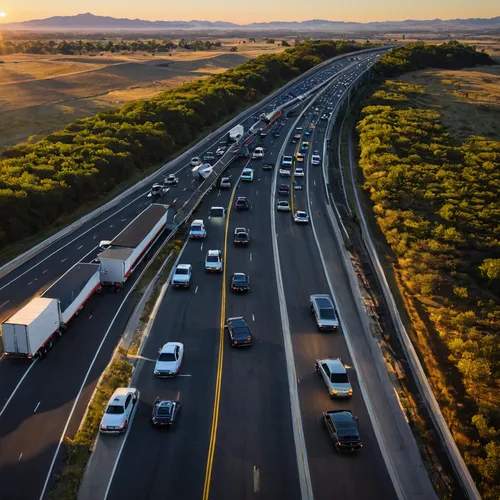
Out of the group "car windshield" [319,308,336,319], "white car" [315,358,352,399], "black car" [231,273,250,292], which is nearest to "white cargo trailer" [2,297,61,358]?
"black car" [231,273,250,292]

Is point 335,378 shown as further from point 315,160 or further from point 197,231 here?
point 315,160

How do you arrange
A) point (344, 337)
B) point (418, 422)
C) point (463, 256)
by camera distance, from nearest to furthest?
point (418, 422) < point (344, 337) < point (463, 256)

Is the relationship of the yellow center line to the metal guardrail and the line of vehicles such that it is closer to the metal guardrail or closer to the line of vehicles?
the line of vehicles

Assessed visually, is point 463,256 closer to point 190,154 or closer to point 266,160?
point 266,160

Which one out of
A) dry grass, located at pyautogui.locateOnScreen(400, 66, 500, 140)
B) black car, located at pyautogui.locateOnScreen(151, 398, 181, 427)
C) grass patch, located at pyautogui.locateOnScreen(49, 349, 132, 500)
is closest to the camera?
grass patch, located at pyautogui.locateOnScreen(49, 349, 132, 500)

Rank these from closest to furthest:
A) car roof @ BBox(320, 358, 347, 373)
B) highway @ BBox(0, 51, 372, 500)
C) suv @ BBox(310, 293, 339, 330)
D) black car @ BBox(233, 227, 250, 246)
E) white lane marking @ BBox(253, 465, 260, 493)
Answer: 1. white lane marking @ BBox(253, 465, 260, 493)
2. highway @ BBox(0, 51, 372, 500)
3. car roof @ BBox(320, 358, 347, 373)
4. suv @ BBox(310, 293, 339, 330)
5. black car @ BBox(233, 227, 250, 246)

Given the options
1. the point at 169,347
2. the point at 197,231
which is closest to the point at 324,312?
the point at 169,347

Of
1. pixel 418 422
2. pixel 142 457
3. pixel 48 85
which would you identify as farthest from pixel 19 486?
pixel 48 85
